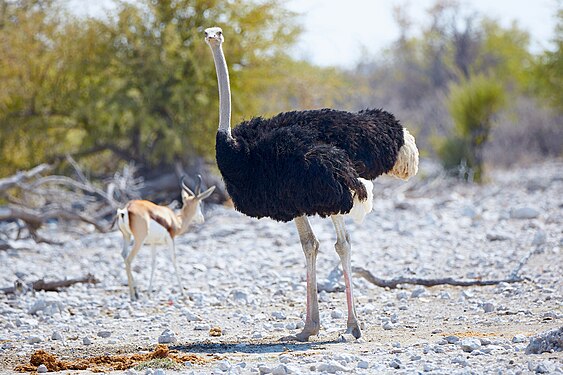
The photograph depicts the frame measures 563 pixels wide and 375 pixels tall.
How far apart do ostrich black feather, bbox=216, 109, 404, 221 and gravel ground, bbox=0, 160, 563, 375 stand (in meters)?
0.99

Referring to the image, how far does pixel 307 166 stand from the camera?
21.8ft

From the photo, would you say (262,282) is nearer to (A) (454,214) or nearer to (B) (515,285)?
(B) (515,285)

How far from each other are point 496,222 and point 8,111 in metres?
8.74

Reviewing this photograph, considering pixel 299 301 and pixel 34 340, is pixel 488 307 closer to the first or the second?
pixel 299 301

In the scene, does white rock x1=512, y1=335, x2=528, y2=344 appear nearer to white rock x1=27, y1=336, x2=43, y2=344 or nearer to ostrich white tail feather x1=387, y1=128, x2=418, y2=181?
ostrich white tail feather x1=387, y1=128, x2=418, y2=181

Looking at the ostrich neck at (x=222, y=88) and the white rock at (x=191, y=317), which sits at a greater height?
the ostrich neck at (x=222, y=88)

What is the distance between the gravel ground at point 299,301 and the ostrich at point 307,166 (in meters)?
0.76

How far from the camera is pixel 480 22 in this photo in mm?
41625

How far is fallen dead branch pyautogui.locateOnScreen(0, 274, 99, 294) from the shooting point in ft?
30.2

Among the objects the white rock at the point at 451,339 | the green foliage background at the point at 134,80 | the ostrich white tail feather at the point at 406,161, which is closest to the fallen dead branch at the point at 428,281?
the ostrich white tail feather at the point at 406,161

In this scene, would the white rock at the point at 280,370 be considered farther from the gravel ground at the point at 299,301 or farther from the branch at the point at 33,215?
the branch at the point at 33,215

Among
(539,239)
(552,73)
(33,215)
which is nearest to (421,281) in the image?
(539,239)

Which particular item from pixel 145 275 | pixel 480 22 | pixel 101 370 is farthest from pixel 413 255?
pixel 480 22

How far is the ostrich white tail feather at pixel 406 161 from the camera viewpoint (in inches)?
297
